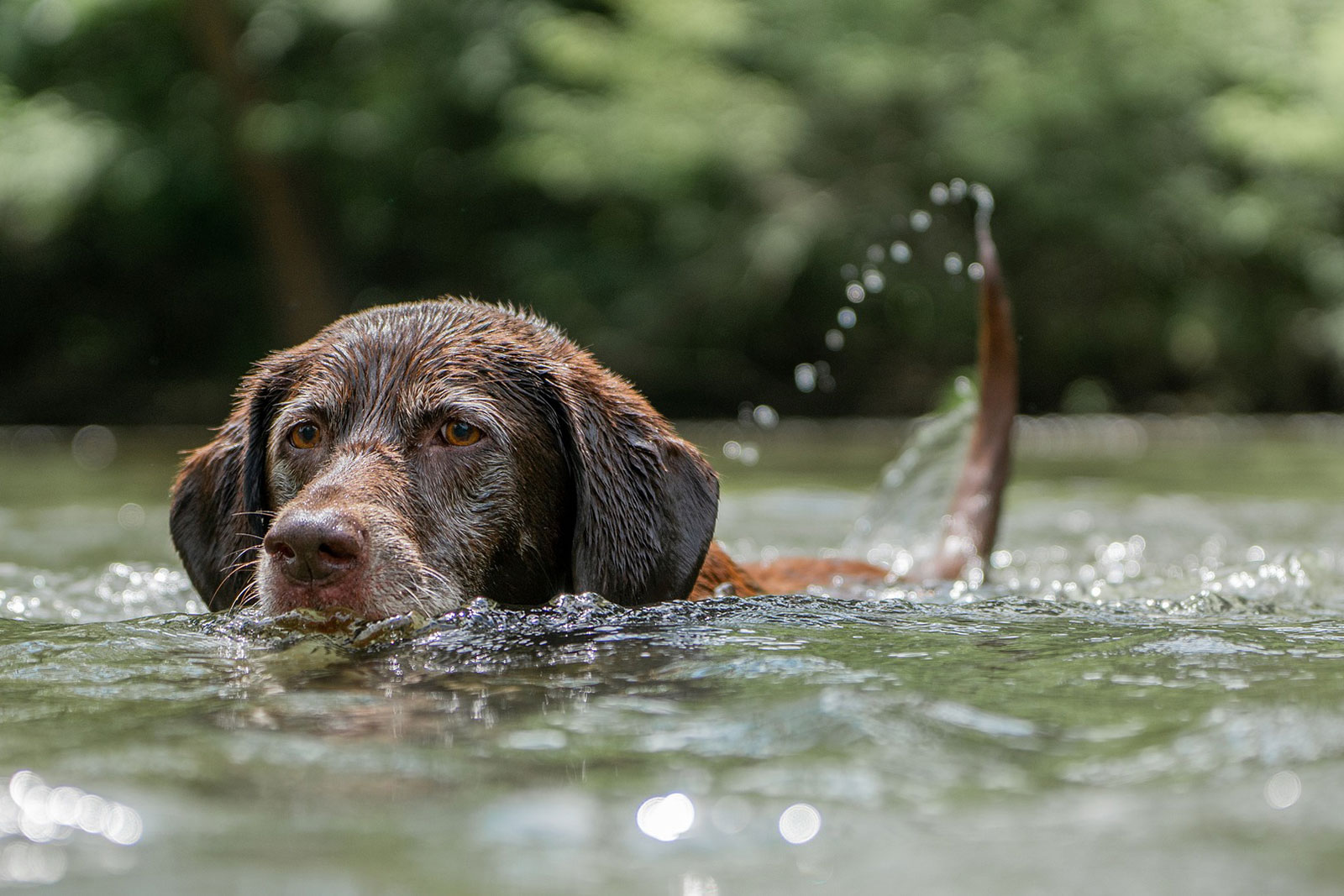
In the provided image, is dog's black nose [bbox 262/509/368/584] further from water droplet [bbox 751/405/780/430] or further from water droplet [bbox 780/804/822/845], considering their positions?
water droplet [bbox 751/405/780/430]

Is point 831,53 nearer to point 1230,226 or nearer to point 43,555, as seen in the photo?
point 1230,226

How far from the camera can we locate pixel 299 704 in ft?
8.51

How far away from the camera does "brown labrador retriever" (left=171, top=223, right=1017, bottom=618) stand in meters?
3.47

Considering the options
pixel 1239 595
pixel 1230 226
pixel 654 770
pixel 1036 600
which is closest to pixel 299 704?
pixel 654 770

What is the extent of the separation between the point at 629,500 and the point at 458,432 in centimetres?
48

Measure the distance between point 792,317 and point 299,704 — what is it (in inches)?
639

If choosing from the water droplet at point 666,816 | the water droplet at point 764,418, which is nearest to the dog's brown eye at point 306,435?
the water droplet at point 666,816

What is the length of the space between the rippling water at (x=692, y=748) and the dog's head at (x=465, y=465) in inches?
5.8

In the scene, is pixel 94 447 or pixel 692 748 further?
pixel 94 447

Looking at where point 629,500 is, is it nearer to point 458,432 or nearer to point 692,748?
point 458,432

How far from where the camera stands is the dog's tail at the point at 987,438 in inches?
197

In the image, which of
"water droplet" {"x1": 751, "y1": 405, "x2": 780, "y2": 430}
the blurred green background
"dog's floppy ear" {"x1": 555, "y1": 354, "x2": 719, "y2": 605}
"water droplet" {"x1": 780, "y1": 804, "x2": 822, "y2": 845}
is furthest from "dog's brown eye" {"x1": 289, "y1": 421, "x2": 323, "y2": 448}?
the blurred green background

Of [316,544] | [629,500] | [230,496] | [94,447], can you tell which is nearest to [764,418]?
[94,447]

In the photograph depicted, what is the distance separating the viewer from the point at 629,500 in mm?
3742
